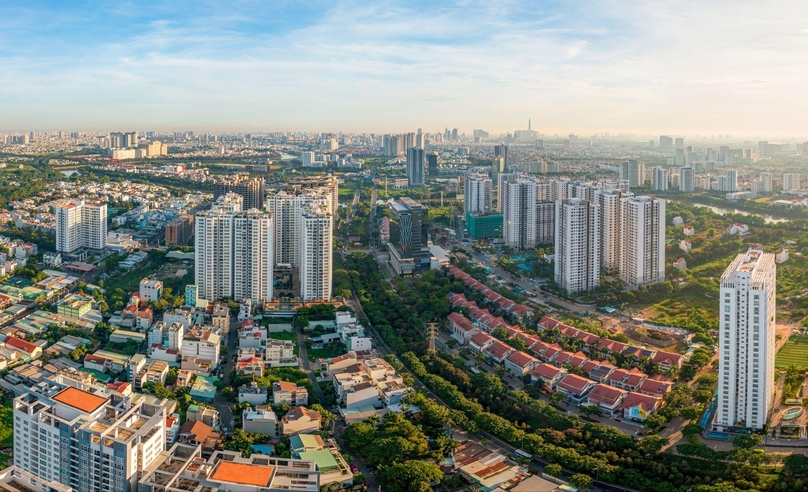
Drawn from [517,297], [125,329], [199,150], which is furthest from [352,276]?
[199,150]

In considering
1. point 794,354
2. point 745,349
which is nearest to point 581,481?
point 745,349

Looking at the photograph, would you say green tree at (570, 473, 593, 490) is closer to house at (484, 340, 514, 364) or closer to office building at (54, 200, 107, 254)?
house at (484, 340, 514, 364)

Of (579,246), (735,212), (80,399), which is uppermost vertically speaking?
(735,212)

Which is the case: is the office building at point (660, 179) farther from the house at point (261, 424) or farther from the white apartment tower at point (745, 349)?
the house at point (261, 424)

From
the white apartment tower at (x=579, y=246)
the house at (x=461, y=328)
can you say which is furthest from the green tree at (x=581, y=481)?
the white apartment tower at (x=579, y=246)

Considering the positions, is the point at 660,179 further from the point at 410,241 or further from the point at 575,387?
the point at 575,387

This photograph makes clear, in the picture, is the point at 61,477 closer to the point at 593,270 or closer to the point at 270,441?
the point at 270,441

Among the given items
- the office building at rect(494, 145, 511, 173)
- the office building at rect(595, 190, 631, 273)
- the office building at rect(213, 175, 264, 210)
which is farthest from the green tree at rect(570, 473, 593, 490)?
the office building at rect(494, 145, 511, 173)
